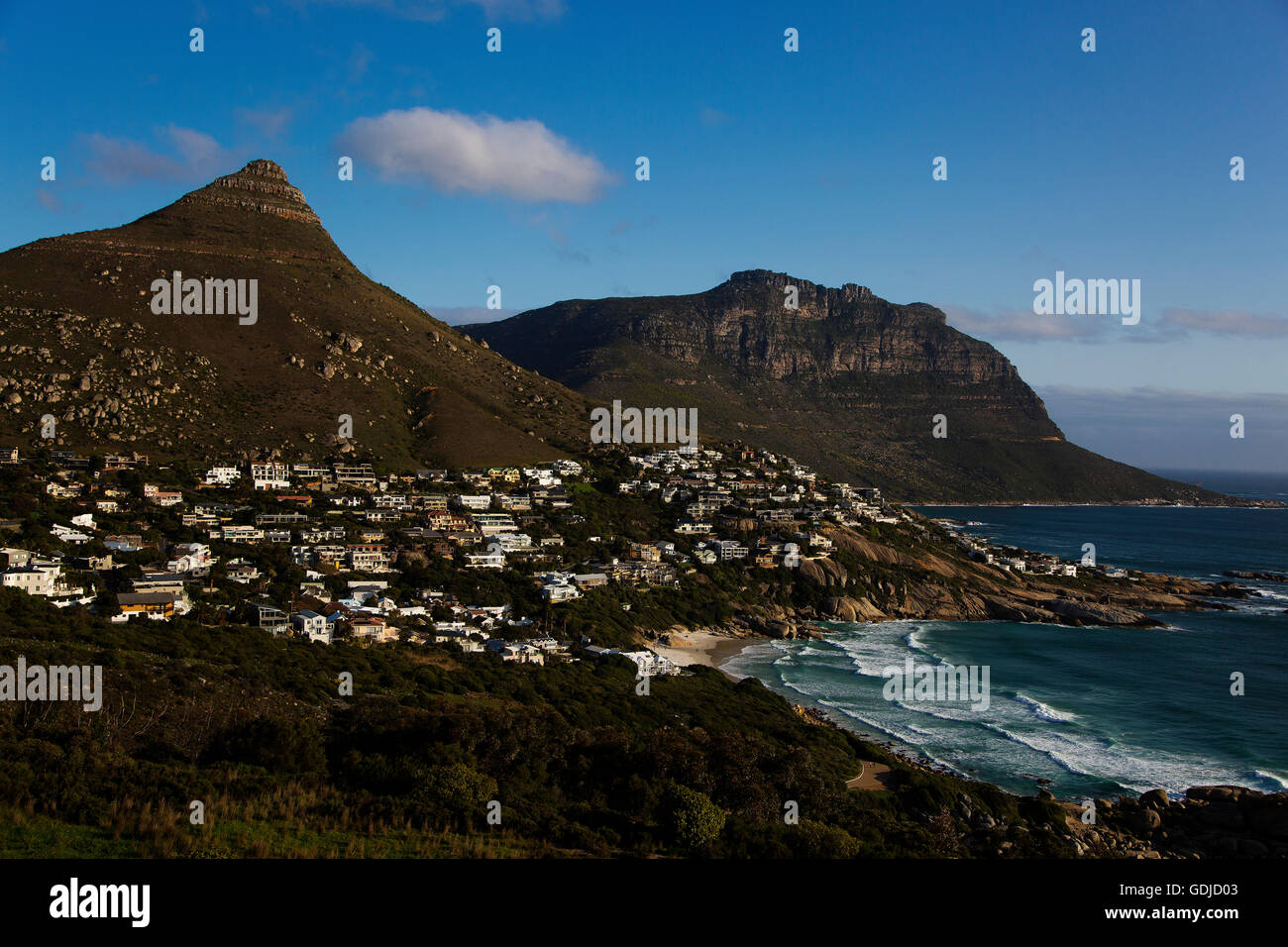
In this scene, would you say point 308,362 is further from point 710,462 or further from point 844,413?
point 844,413

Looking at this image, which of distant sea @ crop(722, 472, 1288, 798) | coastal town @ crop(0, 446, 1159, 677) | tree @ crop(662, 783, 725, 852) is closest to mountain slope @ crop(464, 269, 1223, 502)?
coastal town @ crop(0, 446, 1159, 677)

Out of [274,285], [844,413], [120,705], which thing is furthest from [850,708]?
[844,413]

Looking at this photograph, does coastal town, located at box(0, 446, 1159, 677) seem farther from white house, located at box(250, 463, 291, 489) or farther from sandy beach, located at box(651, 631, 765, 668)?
sandy beach, located at box(651, 631, 765, 668)

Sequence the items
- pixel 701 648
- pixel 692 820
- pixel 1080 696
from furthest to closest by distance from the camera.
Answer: pixel 701 648
pixel 1080 696
pixel 692 820
